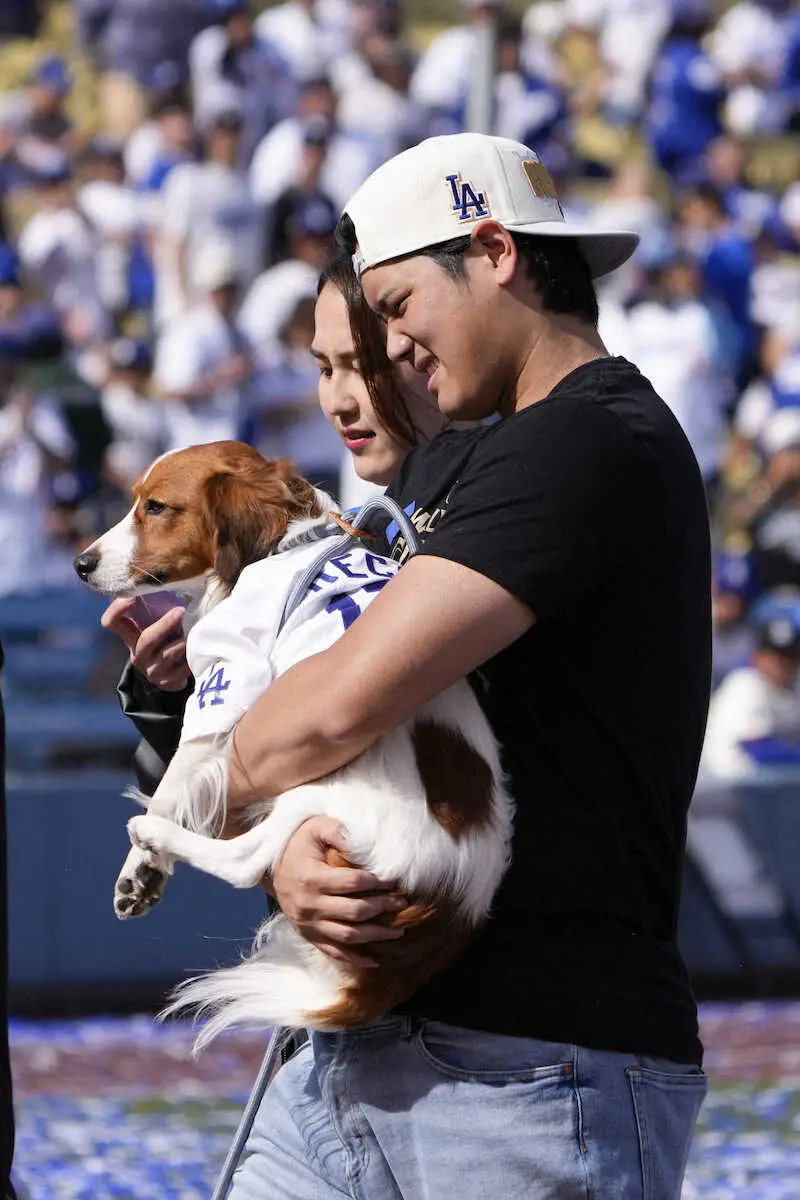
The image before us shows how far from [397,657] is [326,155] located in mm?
9969

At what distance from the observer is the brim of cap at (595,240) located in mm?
2289

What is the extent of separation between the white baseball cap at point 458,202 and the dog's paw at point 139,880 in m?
0.85

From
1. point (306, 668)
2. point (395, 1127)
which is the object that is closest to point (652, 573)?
point (306, 668)

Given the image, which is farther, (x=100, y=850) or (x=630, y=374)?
(x=100, y=850)

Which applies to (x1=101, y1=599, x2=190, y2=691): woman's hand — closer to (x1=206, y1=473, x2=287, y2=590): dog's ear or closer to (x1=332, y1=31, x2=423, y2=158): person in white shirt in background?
(x1=206, y1=473, x2=287, y2=590): dog's ear

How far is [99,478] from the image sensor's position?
1045 cm

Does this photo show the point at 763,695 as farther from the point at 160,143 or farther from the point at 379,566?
the point at 379,566

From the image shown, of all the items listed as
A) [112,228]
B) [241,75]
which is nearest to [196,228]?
[112,228]

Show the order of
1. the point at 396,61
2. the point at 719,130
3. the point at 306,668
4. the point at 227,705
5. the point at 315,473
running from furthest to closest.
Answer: the point at 719,130
the point at 396,61
the point at 315,473
the point at 227,705
the point at 306,668

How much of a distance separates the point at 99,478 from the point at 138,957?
352 cm

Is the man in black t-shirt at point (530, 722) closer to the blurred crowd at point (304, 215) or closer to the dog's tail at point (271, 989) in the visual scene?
the dog's tail at point (271, 989)

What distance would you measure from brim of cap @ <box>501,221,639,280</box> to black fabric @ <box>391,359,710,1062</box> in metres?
0.19

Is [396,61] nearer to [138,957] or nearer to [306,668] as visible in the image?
[138,957]

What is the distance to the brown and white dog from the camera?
2.21 m
